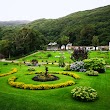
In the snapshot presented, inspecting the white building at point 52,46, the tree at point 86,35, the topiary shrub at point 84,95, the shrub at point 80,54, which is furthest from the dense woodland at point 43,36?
the topiary shrub at point 84,95

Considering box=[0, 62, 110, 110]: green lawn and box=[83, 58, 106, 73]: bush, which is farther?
box=[83, 58, 106, 73]: bush

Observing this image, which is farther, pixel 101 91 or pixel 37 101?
pixel 101 91

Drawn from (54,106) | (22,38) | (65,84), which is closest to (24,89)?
(65,84)

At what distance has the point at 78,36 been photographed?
145875 millimetres

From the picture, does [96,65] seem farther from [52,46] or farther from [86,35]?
[86,35]

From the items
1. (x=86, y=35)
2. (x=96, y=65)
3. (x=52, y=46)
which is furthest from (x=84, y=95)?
(x=86, y=35)

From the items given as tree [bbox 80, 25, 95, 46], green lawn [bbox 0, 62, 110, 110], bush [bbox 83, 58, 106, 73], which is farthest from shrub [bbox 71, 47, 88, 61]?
tree [bbox 80, 25, 95, 46]

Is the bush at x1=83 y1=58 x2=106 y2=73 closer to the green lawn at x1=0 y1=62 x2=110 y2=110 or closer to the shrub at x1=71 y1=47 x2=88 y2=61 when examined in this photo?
the shrub at x1=71 y1=47 x2=88 y2=61

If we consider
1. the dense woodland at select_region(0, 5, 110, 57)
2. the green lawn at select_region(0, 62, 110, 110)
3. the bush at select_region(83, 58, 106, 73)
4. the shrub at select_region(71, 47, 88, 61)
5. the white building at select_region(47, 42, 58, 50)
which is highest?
the dense woodland at select_region(0, 5, 110, 57)

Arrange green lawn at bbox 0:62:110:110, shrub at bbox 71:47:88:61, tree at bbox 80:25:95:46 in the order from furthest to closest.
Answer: tree at bbox 80:25:95:46
shrub at bbox 71:47:88:61
green lawn at bbox 0:62:110:110

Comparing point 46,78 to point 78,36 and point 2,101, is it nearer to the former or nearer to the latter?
point 2,101

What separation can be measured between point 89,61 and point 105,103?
20664 millimetres

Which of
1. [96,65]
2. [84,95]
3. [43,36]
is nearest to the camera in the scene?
[84,95]

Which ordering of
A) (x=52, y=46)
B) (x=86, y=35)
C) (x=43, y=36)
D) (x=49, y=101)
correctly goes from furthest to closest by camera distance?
(x=86, y=35) < (x=43, y=36) < (x=52, y=46) < (x=49, y=101)
